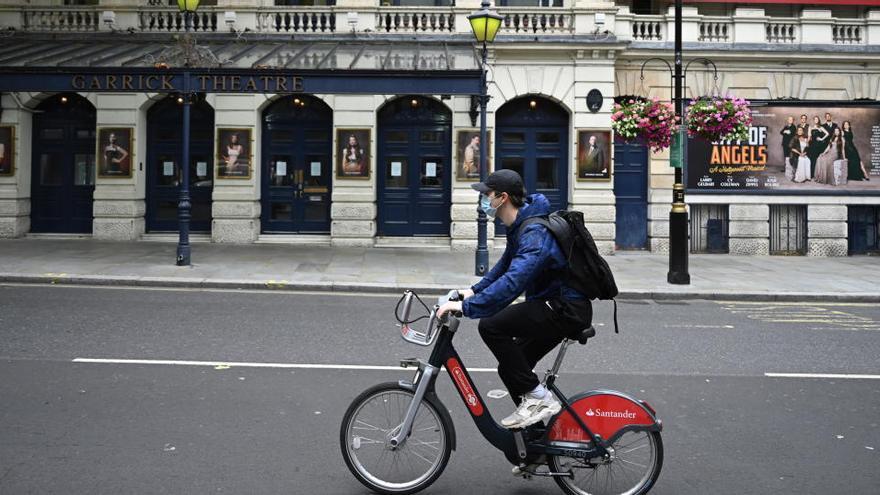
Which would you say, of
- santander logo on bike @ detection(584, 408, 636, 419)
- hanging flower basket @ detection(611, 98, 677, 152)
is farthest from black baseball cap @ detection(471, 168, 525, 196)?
hanging flower basket @ detection(611, 98, 677, 152)

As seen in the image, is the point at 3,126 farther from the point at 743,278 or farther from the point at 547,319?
the point at 547,319

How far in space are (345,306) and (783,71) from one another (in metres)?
15.7

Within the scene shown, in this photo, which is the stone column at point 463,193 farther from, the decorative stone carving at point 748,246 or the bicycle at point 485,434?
the bicycle at point 485,434

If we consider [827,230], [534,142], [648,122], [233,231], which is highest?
[534,142]

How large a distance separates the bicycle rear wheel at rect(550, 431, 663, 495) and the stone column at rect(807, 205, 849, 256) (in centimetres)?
1945

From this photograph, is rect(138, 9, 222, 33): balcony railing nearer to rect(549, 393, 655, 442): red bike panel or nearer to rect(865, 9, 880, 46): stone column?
rect(865, 9, 880, 46): stone column

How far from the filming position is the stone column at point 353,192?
21.1 m

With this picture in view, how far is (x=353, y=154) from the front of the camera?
69.3 ft

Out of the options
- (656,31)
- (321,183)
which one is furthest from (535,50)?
(321,183)

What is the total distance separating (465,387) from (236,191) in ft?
58.1

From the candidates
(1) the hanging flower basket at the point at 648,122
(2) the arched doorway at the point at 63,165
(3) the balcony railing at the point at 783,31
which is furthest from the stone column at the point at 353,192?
(3) the balcony railing at the point at 783,31

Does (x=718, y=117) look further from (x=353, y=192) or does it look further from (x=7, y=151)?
(x=7, y=151)

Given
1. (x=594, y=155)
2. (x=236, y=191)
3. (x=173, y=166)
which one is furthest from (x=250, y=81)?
(x=594, y=155)

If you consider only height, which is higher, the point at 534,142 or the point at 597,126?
the point at 597,126
